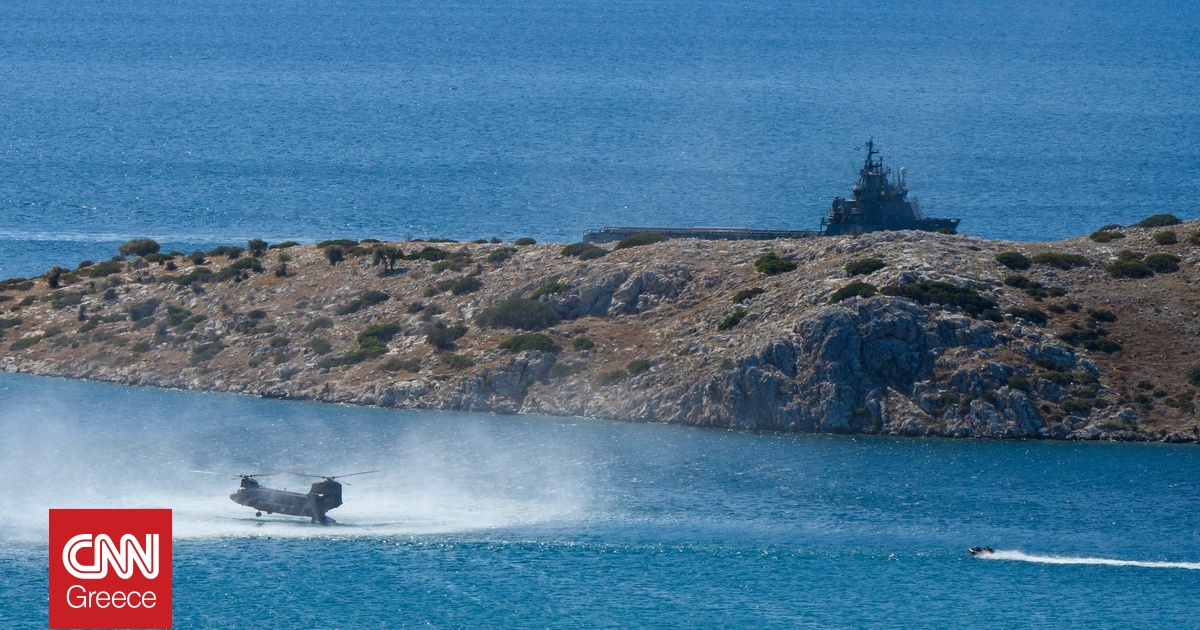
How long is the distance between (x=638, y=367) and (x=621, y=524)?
26186mm

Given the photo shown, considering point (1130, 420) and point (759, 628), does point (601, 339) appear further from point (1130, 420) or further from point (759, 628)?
point (759, 628)

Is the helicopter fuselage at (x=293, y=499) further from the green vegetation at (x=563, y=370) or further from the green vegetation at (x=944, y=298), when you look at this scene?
the green vegetation at (x=944, y=298)

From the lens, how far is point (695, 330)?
99188 mm

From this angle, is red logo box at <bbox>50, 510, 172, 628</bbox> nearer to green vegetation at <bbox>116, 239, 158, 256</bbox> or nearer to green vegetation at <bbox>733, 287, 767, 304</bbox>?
green vegetation at <bbox>733, 287, 767, 304</bbox>

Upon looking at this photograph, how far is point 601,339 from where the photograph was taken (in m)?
101

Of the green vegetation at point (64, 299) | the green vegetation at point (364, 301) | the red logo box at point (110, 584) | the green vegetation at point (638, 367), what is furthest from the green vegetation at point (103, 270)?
the red logo box at point (110, 584)

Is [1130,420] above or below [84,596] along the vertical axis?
above

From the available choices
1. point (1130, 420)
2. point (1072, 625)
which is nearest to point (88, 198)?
point (1130, 420)

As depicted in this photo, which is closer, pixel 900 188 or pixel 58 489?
pixel 58 489

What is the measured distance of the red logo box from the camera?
55.9 metres

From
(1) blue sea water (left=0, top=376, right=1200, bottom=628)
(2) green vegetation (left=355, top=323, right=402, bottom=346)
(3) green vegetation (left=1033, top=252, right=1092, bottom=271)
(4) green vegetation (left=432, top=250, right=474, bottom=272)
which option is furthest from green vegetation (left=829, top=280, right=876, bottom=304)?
(4) green vegetation (left=432, top=250, right=474, bottom=272)

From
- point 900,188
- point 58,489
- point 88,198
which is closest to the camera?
point 58,489

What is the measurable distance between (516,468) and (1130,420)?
1353 inches

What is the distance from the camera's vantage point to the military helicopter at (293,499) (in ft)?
231
